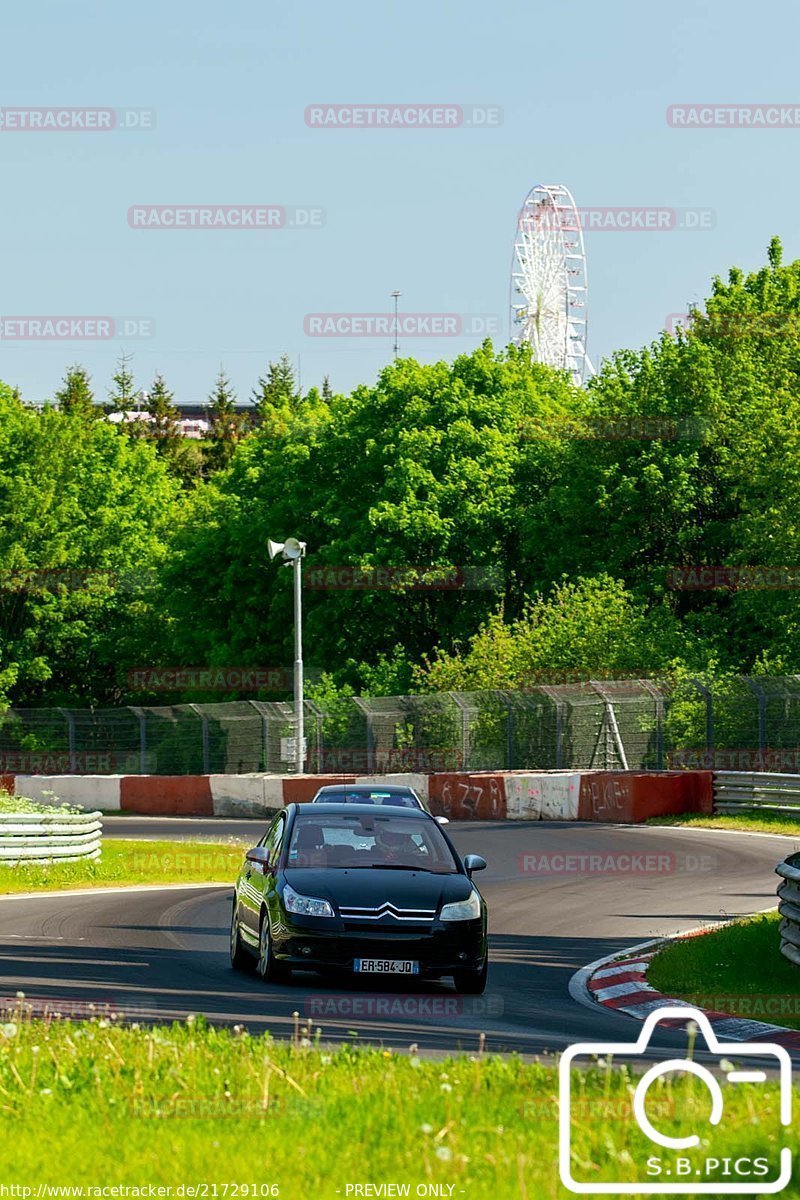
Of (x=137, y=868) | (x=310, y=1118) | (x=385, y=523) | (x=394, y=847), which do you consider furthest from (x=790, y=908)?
(x=385, y=523)

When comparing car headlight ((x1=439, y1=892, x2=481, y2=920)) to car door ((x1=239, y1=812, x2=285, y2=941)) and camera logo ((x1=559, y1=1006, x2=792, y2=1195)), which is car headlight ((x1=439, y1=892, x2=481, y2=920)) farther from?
camera logo ((x1=559, y1=1006, x2=792, y2=1195))

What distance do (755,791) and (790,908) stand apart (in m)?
20.9

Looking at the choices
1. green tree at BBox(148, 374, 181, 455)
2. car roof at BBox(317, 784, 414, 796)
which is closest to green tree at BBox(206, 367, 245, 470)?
green tree at BBox(148, 374, 181, 455)

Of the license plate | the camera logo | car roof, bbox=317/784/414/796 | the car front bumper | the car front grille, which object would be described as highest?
car roof, bbox=317/784/414/796

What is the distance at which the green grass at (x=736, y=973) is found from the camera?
1320 cm

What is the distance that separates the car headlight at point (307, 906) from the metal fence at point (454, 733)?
22.8m

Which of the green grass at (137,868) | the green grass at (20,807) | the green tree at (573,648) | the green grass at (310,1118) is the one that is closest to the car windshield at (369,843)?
the green grass at (310,1118)

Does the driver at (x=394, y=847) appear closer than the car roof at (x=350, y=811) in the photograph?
Yes

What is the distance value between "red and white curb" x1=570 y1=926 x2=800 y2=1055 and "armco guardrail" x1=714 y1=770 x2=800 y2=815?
17.4 meters

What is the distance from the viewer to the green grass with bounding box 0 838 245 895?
24544 millimetres

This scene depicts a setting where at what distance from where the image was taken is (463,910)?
1390cm

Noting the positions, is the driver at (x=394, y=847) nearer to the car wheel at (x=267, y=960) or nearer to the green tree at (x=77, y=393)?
the car wheel at (x=267, y=960)

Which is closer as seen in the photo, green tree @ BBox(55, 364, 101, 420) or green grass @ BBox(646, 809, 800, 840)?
green grass @ BBox(646, 809, 800, 840)

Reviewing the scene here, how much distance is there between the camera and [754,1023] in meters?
12.6
